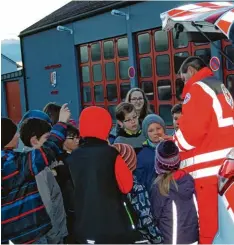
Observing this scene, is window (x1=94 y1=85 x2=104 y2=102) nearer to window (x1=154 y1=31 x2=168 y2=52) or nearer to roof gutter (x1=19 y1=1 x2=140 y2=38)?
roof gutter (x1=19 y1=1 x2=140 y2=38)

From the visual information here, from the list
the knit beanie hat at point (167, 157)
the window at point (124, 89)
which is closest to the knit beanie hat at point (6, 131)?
the knit beanie hat at point (167, 157)

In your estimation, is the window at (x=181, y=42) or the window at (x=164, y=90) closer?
the window at (x=181, y=42)

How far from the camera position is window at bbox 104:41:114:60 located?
36.2ft

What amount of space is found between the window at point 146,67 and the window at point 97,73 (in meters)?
1.75

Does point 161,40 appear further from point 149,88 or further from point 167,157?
point 167,157

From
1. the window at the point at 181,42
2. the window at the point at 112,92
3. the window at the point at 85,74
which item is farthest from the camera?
the window at the point at 85,74

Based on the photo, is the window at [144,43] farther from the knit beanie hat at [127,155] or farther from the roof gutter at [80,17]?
the knit beanie hat at [127,155]

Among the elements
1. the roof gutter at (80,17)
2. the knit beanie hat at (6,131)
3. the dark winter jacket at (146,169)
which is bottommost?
the dark winter jacket at (146,169)

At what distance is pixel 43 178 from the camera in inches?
116

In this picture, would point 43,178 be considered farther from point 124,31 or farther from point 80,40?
point 80,40

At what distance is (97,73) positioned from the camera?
463 inches

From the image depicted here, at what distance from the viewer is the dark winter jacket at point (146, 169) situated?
3246 mm

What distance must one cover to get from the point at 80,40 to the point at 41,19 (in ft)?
14.2

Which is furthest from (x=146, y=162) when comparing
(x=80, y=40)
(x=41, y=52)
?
(x=41, y=52)
